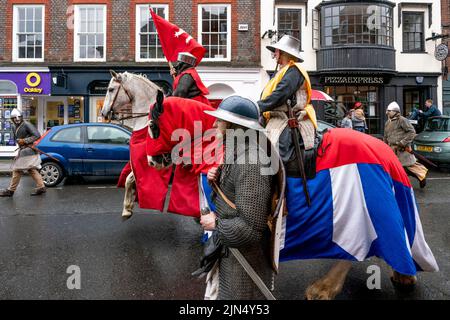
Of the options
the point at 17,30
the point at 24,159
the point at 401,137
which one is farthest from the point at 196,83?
the point at 17,30

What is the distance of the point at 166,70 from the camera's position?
687 inches

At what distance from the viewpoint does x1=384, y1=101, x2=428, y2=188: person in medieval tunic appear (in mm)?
9016

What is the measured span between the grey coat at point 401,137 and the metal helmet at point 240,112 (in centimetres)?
780

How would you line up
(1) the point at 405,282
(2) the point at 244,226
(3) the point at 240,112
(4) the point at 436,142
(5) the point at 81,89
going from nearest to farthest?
(2) the point at 244,226, (3) the point at 240,112, (1) the point at 405,282, (4) the point at 436,142, (5) the point at 81,89

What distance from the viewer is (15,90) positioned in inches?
680

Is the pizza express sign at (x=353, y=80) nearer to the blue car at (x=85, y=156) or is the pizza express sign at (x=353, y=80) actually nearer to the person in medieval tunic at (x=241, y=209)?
the blue car at (x=85, y=156)

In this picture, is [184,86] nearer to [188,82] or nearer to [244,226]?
[188,82]

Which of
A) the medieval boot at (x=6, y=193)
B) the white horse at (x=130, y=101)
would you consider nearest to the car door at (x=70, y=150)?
the medieval boot at (x=6, y=193)

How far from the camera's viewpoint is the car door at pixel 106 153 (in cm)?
1022

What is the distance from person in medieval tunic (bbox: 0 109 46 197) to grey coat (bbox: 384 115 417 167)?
28.2 ft

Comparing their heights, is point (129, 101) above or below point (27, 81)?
below

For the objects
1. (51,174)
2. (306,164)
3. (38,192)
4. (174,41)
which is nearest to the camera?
(306,164)

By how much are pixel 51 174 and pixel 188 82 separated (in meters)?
6.94

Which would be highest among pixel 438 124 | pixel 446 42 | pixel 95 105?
pixel 446 42
